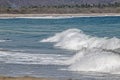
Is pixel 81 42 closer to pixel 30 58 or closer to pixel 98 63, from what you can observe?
pixel 30 58

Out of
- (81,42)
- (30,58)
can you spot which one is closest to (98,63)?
(30,58)

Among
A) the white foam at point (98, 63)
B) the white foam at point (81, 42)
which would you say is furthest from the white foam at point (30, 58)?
the white foam at point (81, 42)

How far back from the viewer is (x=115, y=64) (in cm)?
2352

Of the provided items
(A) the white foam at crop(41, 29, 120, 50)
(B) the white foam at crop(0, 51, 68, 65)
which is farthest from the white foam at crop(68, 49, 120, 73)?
(A) the white foam at crop(41, 29, 120, 50)

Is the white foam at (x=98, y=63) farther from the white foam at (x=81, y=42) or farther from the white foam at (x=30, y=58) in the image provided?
the white foam at (x=81, y=42)

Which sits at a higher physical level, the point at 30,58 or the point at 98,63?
the point at 98,63

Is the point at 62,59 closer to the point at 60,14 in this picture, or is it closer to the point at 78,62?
the point at 78,62

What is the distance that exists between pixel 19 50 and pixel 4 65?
8077 mm

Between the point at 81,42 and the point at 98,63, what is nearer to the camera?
the point at 98,63

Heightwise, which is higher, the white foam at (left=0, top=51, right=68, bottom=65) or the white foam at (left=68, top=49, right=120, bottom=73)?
the white foam at (left=68, top=49, right=120, bottom=73)

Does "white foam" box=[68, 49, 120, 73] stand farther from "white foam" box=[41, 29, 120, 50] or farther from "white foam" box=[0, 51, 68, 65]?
"white foam" box=[41, 29, 120, 50]

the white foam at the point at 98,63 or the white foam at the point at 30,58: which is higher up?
the white foam at the point at 98,63

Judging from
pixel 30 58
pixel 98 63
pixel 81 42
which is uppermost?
pixel 98 63

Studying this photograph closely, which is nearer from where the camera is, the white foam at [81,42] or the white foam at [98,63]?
the white foam at [98,63]
